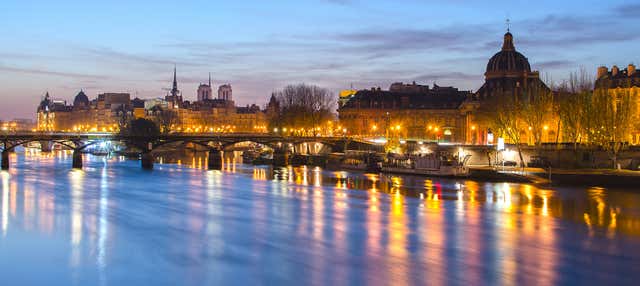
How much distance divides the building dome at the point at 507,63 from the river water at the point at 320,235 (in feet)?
170

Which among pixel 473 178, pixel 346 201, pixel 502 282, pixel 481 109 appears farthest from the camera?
pixel 481 109

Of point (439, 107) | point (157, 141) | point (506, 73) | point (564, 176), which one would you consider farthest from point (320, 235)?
point (439, 107)

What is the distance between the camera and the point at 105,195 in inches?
1720

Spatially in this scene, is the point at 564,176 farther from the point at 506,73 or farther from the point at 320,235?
the point at 506,73

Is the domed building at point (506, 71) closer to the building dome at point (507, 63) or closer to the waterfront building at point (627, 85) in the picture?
the building dome at point (507, 63)

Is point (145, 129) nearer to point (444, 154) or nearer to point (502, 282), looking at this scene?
point (444, 154)

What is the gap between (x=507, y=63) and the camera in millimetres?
98062

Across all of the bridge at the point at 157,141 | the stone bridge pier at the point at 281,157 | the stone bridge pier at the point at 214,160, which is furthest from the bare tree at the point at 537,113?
the stone bridge pier at the point at 214,160

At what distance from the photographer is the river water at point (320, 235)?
22250 millimetres

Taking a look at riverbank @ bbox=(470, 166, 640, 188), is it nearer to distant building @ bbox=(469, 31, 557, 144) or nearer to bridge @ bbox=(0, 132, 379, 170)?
bridge @ bbox=(0, 132, 379, 170)

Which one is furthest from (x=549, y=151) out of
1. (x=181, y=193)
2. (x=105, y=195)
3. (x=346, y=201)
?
(x=105, y=195)

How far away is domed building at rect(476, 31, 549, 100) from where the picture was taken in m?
96.8

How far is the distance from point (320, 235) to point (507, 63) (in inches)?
2919

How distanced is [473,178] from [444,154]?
11.5m
